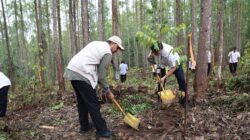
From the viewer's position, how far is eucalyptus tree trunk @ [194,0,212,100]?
17.9 feet

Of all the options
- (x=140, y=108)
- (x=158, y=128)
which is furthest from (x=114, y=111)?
(x=158, y=128)

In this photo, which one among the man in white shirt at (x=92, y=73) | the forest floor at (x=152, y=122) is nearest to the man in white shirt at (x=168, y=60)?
the forest floor at (x=152, y=122)

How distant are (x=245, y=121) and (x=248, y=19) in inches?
1024

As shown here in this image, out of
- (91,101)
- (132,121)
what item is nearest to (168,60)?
(132,121)

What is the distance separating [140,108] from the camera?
5.74 meters

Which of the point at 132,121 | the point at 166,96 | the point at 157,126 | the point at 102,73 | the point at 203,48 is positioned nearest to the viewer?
the point at 102,73

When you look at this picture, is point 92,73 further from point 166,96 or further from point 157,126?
point 166,96

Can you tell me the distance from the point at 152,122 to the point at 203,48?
1960mm

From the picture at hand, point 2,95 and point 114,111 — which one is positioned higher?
point 2,95

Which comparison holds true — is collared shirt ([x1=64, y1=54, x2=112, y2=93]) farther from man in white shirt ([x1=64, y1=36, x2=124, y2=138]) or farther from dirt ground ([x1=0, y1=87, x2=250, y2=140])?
dirt ground ([x1=0, y1=87, x2=250, y2=140])

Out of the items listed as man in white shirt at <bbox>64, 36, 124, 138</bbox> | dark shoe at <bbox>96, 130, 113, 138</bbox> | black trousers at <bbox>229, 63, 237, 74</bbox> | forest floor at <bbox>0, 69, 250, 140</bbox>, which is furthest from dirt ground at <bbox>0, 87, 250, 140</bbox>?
black trousers at <bbox>229, 63, 237, 74</bbox>

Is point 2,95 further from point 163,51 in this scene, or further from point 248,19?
point 248,19

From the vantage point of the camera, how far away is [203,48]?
18.2ft

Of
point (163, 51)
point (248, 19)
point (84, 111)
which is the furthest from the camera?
point (248, 19)
